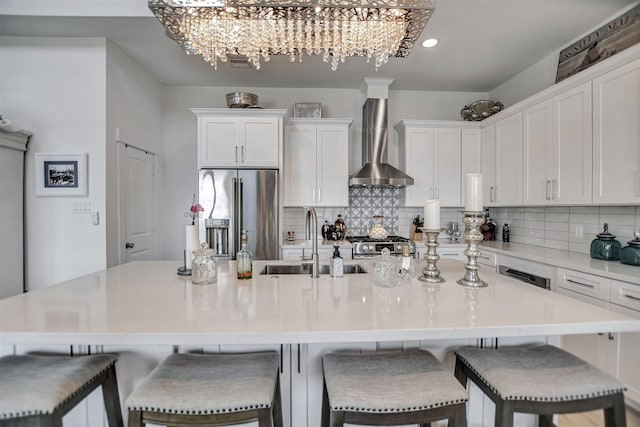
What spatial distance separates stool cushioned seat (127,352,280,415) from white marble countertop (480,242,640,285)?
7.16ft

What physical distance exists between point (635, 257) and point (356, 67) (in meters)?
2.91

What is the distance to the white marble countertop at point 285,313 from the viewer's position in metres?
0.98

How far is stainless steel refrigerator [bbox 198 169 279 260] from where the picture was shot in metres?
3.29

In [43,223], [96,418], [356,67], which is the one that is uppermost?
[356,67]

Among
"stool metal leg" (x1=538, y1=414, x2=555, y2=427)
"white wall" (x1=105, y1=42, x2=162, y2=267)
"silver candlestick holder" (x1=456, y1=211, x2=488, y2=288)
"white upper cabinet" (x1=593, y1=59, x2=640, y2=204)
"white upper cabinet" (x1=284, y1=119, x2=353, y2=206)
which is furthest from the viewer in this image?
"white upper cabinet" (x1=284, y1=119, x2=353, y2=206)

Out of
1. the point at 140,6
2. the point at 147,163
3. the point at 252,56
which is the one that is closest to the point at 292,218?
the point at 147,163

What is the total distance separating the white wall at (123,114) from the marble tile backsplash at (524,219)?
1.87m

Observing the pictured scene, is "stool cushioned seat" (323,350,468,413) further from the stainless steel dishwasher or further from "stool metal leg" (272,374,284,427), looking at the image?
the stainless steel dishwasher

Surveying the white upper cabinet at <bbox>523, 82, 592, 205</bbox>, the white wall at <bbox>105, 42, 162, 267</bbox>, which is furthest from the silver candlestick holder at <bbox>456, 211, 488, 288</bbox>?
the white wall at <bbox>105, 42, 162, 267</bbox>

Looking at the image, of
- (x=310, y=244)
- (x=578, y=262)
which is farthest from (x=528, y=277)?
(x=310, y=244)

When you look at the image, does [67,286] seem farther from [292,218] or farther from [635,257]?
[635,257]

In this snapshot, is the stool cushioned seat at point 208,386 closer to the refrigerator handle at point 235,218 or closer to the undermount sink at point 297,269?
the undermount sink at point 297,269

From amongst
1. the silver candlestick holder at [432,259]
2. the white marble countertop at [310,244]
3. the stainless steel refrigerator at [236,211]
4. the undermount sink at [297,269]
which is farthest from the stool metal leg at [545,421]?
the stainless steel refrigerator at [236,211]

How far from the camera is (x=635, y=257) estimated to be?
2.13 metres
